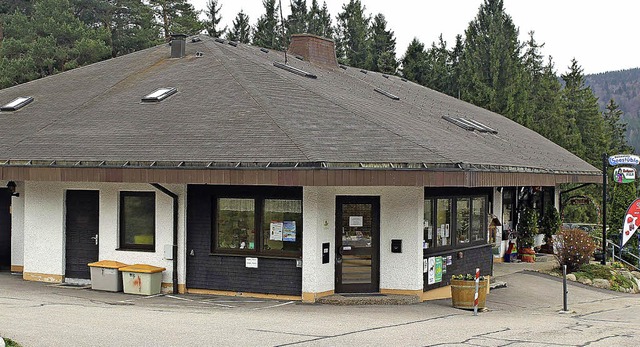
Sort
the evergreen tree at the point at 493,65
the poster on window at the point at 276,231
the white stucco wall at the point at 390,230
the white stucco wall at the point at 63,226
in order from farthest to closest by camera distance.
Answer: the evergreen tree at the point at 493,65 → the white stucco wall at the point at 63,226 → the poster on window at the point at 276,231 → the white stucco wall at the point at 390,230

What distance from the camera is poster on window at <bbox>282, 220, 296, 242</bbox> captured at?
1706 cm

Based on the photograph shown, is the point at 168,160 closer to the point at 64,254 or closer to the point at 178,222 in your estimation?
the point at 178,222

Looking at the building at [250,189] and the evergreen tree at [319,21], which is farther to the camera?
the evergreen tree at [319,21]

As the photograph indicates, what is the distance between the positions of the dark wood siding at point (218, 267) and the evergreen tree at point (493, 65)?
3280 centimetres

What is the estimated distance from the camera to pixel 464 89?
55094 millimetres

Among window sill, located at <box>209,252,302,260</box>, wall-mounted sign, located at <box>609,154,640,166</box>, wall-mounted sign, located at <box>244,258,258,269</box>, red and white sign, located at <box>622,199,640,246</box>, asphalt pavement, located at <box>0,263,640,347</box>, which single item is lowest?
asphalt pavement, located at <box>0,263,640,347</box>

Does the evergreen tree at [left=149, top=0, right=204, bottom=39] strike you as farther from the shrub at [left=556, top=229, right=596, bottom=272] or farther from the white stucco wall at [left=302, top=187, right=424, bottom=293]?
the white stucco wall at [left=302, top=187, right=424, bottom=293]

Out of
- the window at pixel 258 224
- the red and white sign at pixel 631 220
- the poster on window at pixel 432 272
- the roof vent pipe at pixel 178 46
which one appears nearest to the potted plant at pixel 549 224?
the red and white sign at pixel 631 220

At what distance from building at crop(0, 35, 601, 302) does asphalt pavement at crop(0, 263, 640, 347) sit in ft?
3.27

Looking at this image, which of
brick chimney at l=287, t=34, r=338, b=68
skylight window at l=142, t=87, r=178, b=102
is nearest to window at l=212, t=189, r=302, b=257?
skylight window at l=142, t=87, r=178, b=102

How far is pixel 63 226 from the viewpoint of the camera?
63.5 ft

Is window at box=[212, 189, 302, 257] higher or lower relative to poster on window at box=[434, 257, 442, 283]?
higher

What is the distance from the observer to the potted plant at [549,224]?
30.5m

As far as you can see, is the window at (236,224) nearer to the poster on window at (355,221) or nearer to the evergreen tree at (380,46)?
the poster on window at (355,221)
